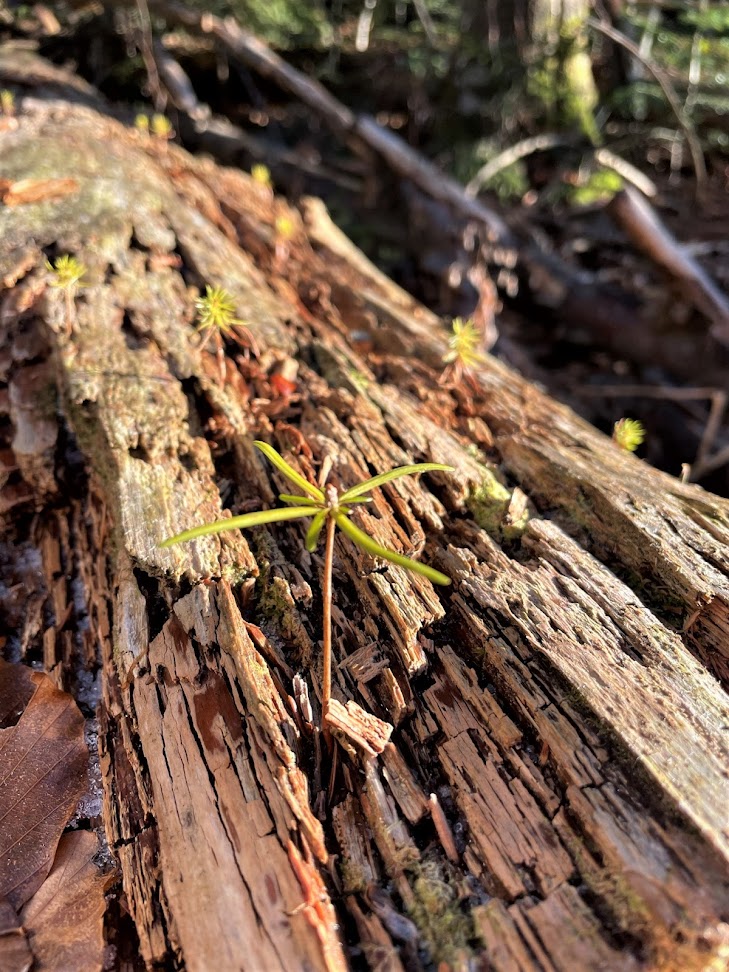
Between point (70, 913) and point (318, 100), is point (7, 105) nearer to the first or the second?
point (318, 100)

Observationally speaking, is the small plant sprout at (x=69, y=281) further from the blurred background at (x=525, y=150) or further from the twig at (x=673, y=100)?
the twig at (x=673, y=100)

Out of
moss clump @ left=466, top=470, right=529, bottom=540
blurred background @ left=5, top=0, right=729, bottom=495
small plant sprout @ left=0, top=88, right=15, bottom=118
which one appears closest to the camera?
moss clump @ left=466, top=470, right=529, bottom=540

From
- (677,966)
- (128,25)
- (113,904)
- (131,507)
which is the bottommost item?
(113,904)

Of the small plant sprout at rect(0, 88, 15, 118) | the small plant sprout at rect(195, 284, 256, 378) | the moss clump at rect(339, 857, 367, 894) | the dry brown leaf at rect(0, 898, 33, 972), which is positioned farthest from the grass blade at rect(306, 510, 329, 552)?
the small plant sprout at rect(0, 88, 15, 118)

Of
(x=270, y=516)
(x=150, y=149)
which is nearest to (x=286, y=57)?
(x=150, y=149)

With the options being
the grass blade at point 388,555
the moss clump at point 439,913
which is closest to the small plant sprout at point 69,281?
the grass blade at point 388,555

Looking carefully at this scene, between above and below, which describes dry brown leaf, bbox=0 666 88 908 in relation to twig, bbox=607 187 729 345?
below

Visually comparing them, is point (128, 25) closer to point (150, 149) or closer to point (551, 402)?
point (150, 149)

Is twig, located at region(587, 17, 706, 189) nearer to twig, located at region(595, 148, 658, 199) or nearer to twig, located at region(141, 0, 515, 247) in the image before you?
twig, located at region(595, 148, 658, 199)
